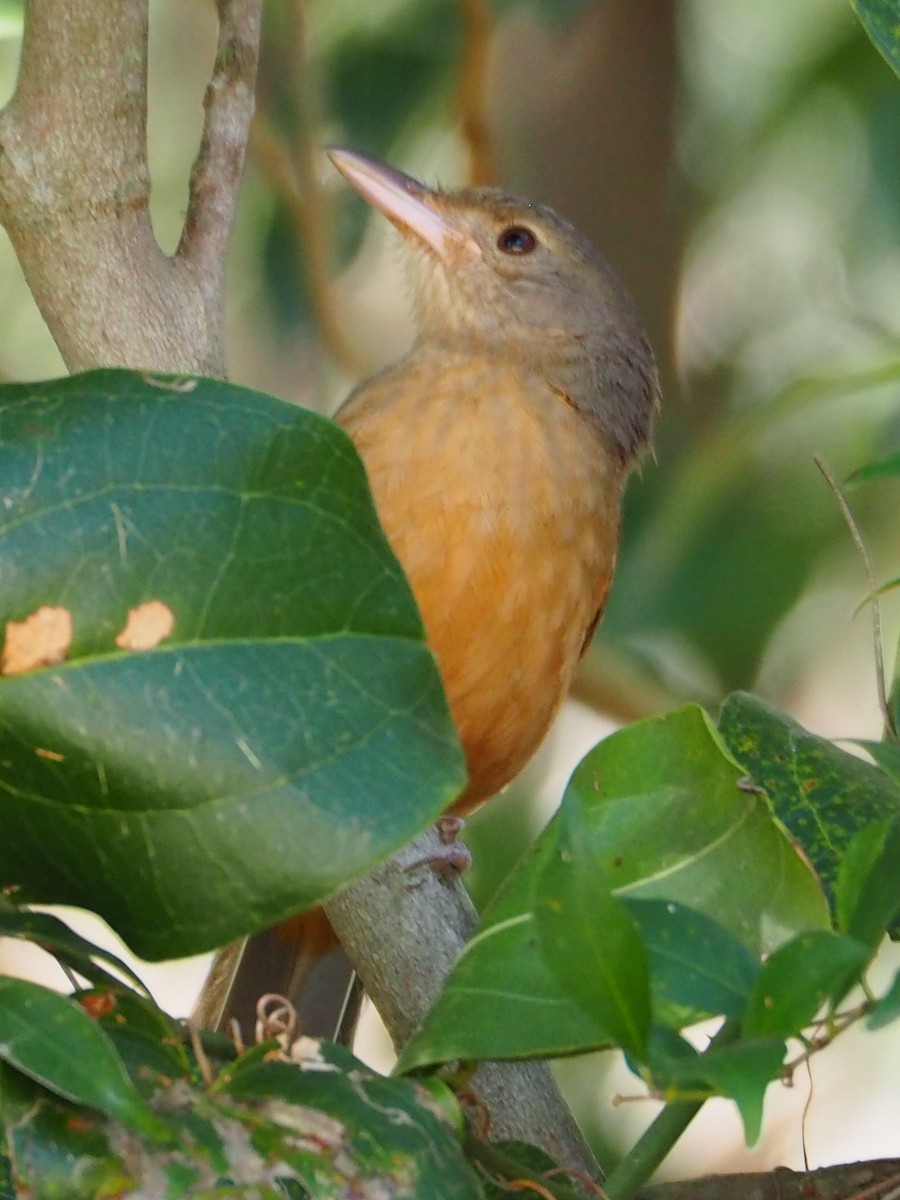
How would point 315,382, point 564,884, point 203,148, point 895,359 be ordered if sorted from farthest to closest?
point 315,382
point 895,359
point 203,148
point 564,884

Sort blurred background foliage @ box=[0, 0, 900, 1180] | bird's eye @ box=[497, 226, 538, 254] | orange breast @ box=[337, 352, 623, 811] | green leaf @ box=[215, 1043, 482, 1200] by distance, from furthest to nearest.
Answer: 1. blurred background foliage @ box=[0, 0, 900, 1180]
2. bird's eye @ box=[497, 226, 538, 254]
3. orange breast @ box=[337, 352, 623, 811]
4. green leaf @ box=[215, 1043, 482, 1200]

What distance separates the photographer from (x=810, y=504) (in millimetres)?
3102

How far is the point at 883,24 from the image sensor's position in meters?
1.29

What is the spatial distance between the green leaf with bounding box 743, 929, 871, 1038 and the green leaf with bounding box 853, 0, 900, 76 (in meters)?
0.72

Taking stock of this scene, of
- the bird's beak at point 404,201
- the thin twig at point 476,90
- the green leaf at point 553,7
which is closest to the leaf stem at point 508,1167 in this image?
the bird's beak at point 404,201

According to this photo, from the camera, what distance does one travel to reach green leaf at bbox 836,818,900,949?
885 mm

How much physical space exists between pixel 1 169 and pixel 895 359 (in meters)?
1.90

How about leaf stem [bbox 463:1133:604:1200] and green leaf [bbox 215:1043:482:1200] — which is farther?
leaf stem [bbox 463:1133:604:1200]

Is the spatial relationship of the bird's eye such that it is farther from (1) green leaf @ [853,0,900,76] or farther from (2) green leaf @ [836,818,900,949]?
(2) green leaf @ [836,818,900,949]

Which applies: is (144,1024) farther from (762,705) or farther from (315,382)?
(315,382)

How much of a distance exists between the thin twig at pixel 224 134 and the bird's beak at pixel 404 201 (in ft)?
2.80

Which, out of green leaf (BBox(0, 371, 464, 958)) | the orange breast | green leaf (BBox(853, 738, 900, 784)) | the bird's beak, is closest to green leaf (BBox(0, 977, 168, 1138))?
green leaf (BBox(0, 371, 464, 958))

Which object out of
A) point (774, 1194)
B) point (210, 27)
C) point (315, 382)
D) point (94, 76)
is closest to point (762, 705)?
point (774, 1194)

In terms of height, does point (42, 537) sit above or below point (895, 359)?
above
